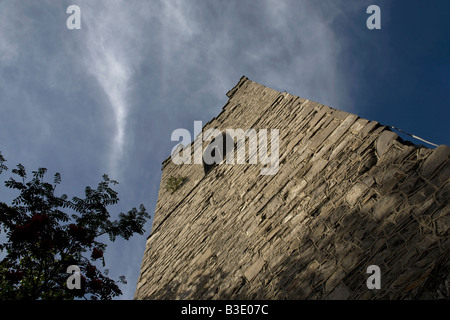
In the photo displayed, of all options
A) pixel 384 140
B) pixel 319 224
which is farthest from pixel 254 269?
pixel 384 140

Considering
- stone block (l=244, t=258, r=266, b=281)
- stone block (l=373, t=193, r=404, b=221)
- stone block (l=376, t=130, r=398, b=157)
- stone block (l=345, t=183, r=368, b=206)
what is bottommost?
stone block (l=244, t=258, r=266, b=281)

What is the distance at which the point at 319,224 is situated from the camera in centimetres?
276

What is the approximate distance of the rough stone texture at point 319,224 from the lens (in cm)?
202

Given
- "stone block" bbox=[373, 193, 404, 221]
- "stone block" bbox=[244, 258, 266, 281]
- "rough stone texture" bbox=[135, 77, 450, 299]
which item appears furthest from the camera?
"stone block" bbox=[244, 258, 266, 281]

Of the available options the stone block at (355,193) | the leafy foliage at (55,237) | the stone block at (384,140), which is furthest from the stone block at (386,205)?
the leafy foliage at (55,237)

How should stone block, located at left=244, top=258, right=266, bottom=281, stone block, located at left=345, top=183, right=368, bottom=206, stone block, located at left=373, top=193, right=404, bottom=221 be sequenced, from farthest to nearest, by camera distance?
stone block, located at left=244, top=258, right=266, bottom=281
stone block, located at left=345, top=183, right=368, bottom=206
stone block, located at left=373, top=193, right=404, bottom=221

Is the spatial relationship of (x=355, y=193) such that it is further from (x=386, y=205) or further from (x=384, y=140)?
(x=384, y=140)

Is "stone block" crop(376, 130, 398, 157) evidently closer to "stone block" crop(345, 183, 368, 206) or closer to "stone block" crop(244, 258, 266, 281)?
"stone block" crop(345, 183, 368, 206)

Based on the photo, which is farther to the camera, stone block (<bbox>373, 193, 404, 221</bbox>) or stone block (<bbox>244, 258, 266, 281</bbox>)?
stone block (<bbox>244, 258, 266, 281</bbox>)

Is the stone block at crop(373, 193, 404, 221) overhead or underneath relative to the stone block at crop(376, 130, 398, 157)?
underneath

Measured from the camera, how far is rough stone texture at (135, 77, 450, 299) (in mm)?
2018

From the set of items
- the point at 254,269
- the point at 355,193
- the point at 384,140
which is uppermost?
the point at 384,140

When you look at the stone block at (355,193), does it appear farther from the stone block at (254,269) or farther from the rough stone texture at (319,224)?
the stone block at (254,269)

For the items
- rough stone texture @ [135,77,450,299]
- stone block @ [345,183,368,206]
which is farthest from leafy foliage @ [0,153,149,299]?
stone block @ [345,183,368,206]
